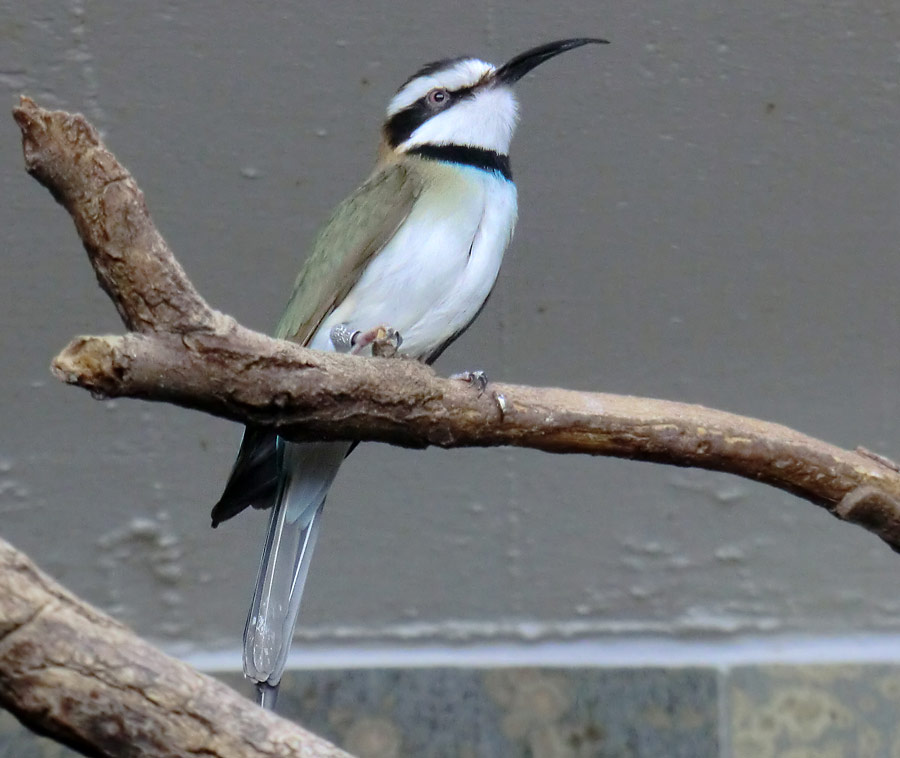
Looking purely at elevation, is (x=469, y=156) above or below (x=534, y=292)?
above

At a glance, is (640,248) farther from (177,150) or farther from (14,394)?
(14,394)

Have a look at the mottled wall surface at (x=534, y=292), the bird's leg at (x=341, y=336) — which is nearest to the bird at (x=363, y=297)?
the bird's leg at (x=341, y=336)

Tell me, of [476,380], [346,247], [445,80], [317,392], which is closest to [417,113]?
[445,80]

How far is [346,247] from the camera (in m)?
1.82

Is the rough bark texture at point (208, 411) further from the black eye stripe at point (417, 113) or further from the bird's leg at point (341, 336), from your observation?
the black eye stripe at point (417, 113)

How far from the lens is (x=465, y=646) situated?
254cm

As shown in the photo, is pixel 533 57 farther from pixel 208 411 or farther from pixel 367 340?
pixel 208 411

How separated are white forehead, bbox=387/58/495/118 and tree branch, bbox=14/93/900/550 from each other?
Answer: 2.49 ft

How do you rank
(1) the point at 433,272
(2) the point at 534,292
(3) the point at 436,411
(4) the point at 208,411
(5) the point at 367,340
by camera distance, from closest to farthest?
(4) the point at 208,411
(3) the point at 436,411
(5) the point at 367,340
(1) the point at 433,272
(2) the point at 534,292

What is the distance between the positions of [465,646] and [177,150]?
1.12 metres

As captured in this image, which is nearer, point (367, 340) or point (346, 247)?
point (367, 340)

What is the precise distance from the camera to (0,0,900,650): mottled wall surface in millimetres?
2053

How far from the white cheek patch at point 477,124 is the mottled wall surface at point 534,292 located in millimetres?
124

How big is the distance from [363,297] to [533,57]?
48cm
